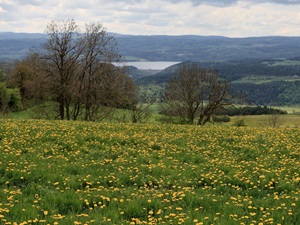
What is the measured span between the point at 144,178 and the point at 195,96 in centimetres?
3571

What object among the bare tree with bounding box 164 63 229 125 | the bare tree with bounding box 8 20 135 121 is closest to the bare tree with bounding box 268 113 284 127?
the bare tree with bounding box 164 63 229 125

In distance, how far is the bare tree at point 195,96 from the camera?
4453 cm

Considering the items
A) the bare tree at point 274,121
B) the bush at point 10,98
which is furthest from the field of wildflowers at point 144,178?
the bare tree at point 274,121

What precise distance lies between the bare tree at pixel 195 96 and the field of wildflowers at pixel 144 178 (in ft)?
89.2

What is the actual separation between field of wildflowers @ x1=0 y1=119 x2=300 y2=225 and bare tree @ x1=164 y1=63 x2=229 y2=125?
27173mm

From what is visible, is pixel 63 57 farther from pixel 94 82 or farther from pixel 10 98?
pixel 10 98

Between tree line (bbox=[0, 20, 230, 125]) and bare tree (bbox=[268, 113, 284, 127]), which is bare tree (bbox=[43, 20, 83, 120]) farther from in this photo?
bare tree (bbox=[268, 113, 284, 127])

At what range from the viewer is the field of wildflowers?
7.53 meters

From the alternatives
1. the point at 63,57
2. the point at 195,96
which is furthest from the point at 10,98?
the point at 195,96

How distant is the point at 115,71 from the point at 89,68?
309 centimetres

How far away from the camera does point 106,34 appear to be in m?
39.1

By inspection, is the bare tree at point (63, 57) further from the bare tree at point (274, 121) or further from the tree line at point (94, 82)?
the bare tree at point (274, 121)

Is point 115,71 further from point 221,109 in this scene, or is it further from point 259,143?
point 259,143

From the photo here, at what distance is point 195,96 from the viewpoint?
45.5 m
